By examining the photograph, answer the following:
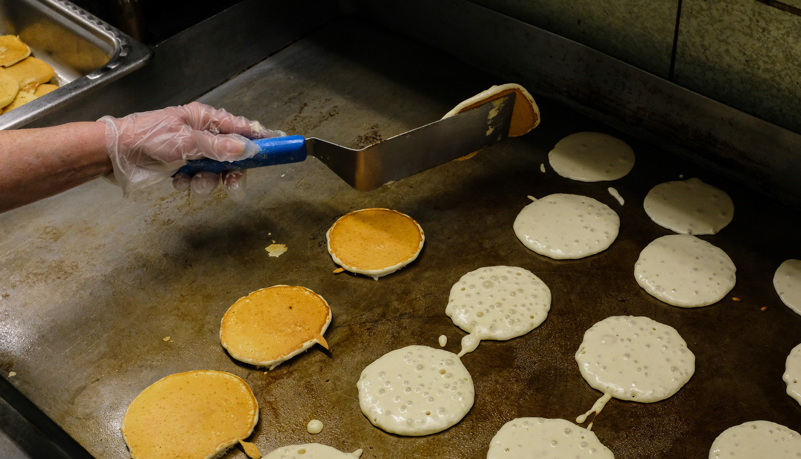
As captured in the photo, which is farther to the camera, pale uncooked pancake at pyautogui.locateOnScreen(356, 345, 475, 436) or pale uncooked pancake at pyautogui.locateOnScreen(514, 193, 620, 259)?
pale uncooked pancake at pyautogui.locateOnScreen(514, 193, 620, 259)

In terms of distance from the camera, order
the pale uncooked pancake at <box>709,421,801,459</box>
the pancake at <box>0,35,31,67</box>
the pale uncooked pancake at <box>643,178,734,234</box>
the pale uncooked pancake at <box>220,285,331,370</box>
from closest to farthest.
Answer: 1. the pale uncooked pancake at <box>709,421,801,459</box>
2. the pale uncooked pancake at <box>220,285,331,370</box>
3. the pale uncooked pancake at <box>643,178,734,234</box>
4. the pancake at <box>0,35,31,67</box>

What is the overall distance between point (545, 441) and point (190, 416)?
104 cm

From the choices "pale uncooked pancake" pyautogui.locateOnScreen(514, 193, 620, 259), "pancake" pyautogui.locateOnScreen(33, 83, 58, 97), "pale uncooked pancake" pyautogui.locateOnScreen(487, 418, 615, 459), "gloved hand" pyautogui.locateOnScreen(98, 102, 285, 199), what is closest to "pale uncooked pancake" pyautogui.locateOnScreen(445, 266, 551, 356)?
"pale uncooked pancake" pyautogui.locateOnScreen(514, 193, 620, 259)

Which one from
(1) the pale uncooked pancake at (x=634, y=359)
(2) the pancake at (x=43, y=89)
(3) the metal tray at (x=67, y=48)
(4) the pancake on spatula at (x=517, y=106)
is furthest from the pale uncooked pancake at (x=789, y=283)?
(2) the pancake at (x=43, y=89)

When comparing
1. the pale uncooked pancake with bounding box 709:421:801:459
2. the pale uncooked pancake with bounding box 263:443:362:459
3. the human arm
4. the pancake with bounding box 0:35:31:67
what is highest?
the human arm

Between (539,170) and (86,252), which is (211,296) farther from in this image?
(539,170)

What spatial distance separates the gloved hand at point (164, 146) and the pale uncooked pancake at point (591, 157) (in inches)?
50.7

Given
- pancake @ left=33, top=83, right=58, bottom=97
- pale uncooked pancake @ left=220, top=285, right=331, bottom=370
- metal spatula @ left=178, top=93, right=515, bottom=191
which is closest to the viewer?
pale uncooked pancake @ left=220, top=285, right=331, bottom=370

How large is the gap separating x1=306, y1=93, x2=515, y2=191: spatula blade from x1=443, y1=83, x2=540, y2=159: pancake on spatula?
0.02 meters

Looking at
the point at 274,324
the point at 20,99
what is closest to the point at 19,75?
the point at 20,99

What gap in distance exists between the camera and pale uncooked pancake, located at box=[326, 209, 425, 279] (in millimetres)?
2443

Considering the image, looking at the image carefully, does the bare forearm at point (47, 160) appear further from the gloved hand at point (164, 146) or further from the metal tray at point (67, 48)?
the metal tray at point (67, 48)

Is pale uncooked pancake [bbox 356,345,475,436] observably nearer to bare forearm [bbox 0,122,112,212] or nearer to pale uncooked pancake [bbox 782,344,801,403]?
pale uncooked pancake [bbox 782,344,801,403]

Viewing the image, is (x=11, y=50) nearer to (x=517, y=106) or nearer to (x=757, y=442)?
(x=517, y=106)
